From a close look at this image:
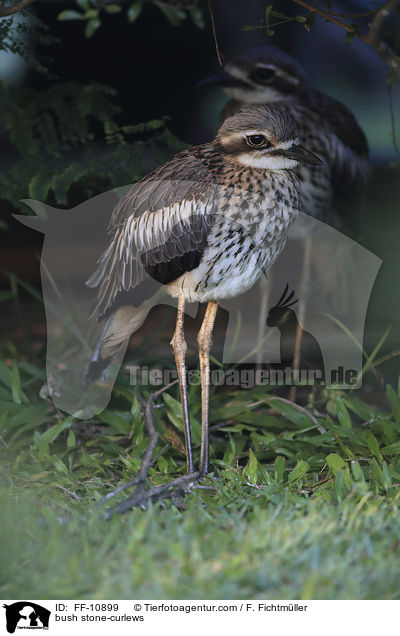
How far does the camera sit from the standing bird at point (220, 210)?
2.49 meters

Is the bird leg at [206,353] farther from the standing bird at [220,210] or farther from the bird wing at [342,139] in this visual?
the bird wing at [342,139]

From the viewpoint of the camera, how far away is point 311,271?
3.86m

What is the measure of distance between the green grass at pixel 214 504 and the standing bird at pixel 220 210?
369mm

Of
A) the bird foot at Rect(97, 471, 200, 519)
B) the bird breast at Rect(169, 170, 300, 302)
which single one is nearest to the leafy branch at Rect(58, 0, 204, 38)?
the bird breast at Rect(169, 170, 300, 302)

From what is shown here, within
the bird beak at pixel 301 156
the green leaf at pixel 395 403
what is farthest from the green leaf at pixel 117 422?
the bird beak at pixel 301 156

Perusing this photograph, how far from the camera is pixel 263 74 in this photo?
3361 mm

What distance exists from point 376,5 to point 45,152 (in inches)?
68.6

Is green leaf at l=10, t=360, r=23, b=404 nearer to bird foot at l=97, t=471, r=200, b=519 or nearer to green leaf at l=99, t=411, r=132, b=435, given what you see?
green leaf at l=99, t=411, r=132, b=435

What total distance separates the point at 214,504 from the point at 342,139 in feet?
7.07

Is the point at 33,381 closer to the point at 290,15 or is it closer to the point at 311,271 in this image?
the point at 311,271

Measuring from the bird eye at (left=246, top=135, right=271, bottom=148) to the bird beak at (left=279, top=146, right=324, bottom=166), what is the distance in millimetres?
70

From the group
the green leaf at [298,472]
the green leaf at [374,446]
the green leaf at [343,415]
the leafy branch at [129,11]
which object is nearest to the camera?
the leafy branch at [129,11]
